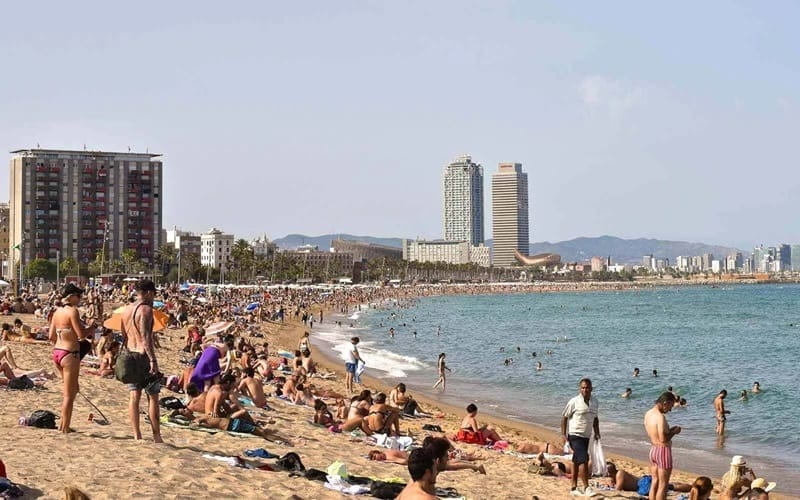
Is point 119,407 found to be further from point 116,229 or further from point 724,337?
point 116,229

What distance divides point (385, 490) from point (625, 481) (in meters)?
3.72

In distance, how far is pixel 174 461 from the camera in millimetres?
8656

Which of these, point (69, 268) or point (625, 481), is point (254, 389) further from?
point (69, 268)

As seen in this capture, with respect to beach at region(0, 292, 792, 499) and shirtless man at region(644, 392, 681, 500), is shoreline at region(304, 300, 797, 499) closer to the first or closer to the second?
beach at region(0, 292, 792, 499)

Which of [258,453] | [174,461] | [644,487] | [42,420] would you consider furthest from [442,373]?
[174,461]

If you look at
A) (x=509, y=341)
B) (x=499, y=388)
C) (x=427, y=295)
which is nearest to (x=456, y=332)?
(x=509, y=341)

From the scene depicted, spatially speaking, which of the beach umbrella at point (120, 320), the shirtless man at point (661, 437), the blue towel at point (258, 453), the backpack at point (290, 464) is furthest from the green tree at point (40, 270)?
the shirtless man at point (661, 437)

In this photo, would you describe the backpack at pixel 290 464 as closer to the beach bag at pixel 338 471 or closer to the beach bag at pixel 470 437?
the beach bag at pixel 338 471

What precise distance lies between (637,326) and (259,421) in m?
58.9

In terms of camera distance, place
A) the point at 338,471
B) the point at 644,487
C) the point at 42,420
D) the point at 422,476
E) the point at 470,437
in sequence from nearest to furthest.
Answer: the point at 422,476 < the point at 338,471 < the point at 42,420 < the point at 644,487 < the point at 470,437

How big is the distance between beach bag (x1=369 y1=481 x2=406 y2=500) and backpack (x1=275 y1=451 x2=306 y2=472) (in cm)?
93

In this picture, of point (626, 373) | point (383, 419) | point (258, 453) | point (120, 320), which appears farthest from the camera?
point (626, 373)

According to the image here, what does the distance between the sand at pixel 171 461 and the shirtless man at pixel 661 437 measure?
166 cm

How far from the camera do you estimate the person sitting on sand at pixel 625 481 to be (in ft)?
36.0
